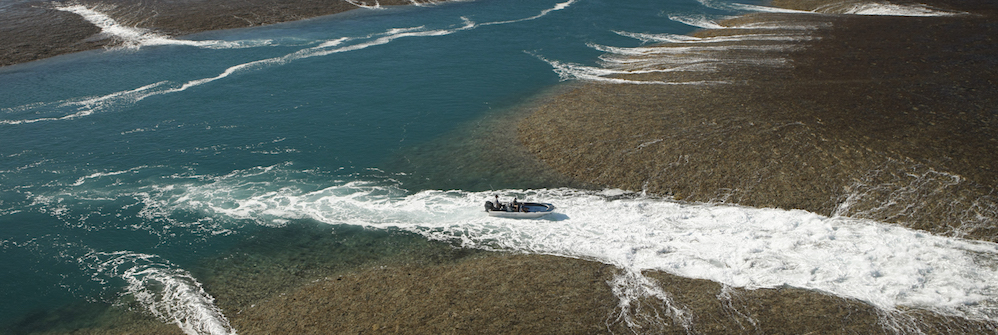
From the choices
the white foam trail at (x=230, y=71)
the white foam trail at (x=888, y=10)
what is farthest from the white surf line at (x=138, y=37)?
the white foam trail at (x=888, y=10)

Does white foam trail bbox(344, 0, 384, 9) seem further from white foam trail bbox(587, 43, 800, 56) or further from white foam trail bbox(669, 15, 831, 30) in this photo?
white foam trail bbox(669, 15, 831, 30)

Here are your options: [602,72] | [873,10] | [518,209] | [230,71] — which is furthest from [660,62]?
[230,71]

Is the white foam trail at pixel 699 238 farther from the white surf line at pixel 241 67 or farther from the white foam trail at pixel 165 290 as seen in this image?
the white surf line at pixel 241 67

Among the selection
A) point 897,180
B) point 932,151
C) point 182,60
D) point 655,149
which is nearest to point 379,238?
point 655,149

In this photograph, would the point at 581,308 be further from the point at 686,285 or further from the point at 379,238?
the point at 379,238

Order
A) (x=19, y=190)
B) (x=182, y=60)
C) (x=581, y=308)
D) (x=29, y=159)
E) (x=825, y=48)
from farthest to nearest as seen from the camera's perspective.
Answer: (x=182, y=60) < (x=825, y=48) < (x=29, y=159) < (x=19, y=190) < (x=581, y=308)

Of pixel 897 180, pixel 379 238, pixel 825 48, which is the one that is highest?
pixel 825 48

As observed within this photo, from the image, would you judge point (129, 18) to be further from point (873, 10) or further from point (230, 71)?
point (873, 10)
